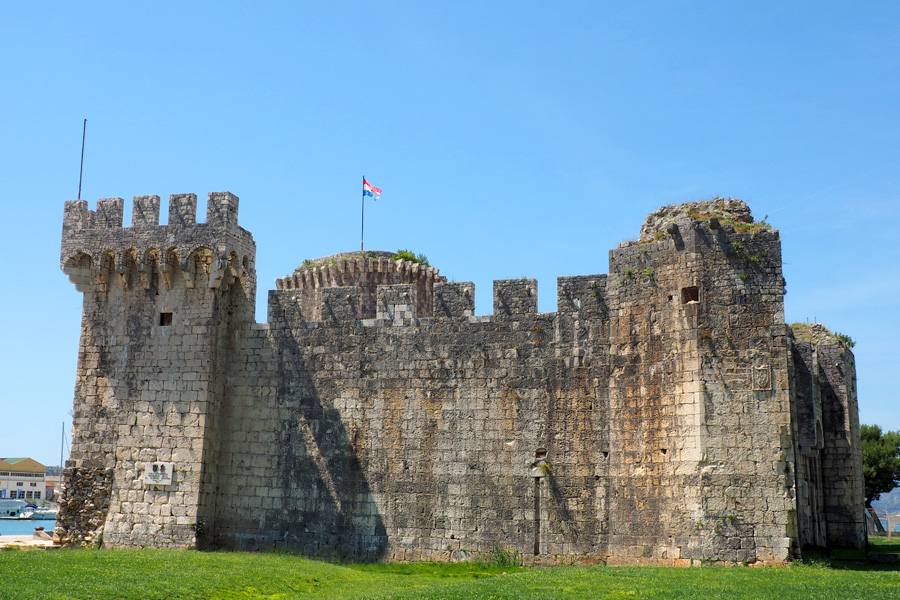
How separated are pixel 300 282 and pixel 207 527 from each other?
7246mm

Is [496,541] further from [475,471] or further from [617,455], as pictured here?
[617,455]

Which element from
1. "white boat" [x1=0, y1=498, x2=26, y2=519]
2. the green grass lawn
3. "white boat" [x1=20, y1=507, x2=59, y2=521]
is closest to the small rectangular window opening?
the green grass lawn

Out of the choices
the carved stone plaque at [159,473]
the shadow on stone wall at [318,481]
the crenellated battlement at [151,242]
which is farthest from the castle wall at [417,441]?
the crenellated battlement at [151,242]

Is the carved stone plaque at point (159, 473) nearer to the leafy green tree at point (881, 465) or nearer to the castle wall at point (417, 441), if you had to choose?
the castle wall at point (417, 441)

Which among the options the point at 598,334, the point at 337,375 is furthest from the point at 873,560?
the point at 337,375

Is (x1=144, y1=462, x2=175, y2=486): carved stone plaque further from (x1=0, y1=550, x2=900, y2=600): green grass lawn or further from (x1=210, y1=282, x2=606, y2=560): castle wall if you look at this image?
(x1=0, y1=550, x2=900, y2=600): green grass lawn

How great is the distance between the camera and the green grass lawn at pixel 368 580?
1065 centimetres

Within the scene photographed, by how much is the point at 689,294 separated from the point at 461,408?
16.1 feet

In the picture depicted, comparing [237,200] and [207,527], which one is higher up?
[237,200]

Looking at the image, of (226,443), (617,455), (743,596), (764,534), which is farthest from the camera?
(226,443)

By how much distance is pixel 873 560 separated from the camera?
1595 centimetres

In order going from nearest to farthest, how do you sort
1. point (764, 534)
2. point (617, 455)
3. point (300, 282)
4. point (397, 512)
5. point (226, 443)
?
point (764, 534)
point (617, 455)
point (397, 512)
point (226, 443)
point (300, 282)

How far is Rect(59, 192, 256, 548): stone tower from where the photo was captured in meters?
17.5

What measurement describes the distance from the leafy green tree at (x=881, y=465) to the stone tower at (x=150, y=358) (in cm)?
2769
